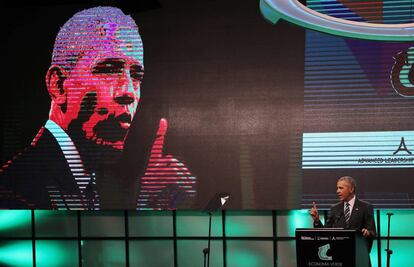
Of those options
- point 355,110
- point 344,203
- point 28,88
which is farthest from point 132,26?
point 344,203

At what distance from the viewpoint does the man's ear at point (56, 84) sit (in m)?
7.36

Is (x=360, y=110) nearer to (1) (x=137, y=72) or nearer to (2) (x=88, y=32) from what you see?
(1) (x=137, y=72)

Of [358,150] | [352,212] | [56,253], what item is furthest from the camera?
[56,253]

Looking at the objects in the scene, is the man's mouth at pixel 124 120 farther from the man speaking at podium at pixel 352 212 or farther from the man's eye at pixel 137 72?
the man speaking at podium at pixel 352 212

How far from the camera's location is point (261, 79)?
705 cm

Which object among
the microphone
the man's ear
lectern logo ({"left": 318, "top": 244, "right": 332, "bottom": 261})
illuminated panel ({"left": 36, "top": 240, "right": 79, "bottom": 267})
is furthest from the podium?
the man's ear

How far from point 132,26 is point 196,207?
8.13ft

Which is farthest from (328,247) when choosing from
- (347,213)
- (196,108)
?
(196,108)

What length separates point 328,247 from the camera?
16.5 feet

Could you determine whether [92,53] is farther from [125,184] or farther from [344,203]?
[344,203]

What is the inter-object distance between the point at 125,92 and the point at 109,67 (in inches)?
15.6

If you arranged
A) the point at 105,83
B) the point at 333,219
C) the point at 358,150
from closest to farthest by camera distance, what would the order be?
the point at 333,219
the point at 358,150
the point at 105,83

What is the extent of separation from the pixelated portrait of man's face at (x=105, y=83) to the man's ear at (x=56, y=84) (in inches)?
2.3

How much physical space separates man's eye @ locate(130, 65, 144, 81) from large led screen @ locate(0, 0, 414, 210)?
13 mm
